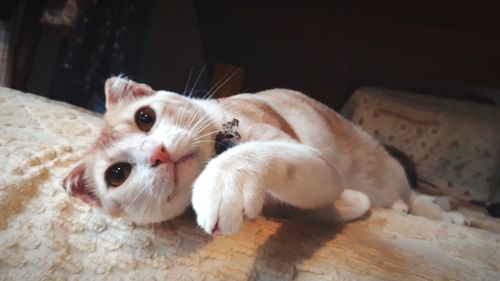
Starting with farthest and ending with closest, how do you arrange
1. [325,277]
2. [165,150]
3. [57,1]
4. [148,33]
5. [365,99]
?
1. [148,33]
2. [365,99]
3. [57,1]
4. [165,150]
5. [325,277]

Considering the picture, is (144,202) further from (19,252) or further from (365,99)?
(365,99)

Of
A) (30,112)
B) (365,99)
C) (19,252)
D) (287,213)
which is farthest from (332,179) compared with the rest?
(365,99)

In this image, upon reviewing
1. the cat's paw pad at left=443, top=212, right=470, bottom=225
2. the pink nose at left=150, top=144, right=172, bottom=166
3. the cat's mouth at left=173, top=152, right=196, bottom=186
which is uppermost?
the pink nose at left=150, top=144, right=172, bottom=166

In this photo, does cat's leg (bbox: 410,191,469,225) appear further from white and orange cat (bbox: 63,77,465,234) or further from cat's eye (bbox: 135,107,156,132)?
cat's eye (bbox: 135,107,156,132)

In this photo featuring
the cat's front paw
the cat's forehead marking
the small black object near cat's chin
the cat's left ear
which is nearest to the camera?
the cat's front paw

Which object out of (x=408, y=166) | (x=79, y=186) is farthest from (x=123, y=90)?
(x=408, y=166)

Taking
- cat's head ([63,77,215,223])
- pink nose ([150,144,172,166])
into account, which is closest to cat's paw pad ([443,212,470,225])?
cat's head ([63,77,215,223])

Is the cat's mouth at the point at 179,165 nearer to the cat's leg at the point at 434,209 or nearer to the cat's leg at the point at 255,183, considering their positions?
the cat's leg at the point at 255,183

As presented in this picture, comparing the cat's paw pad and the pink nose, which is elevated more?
the pink nose
